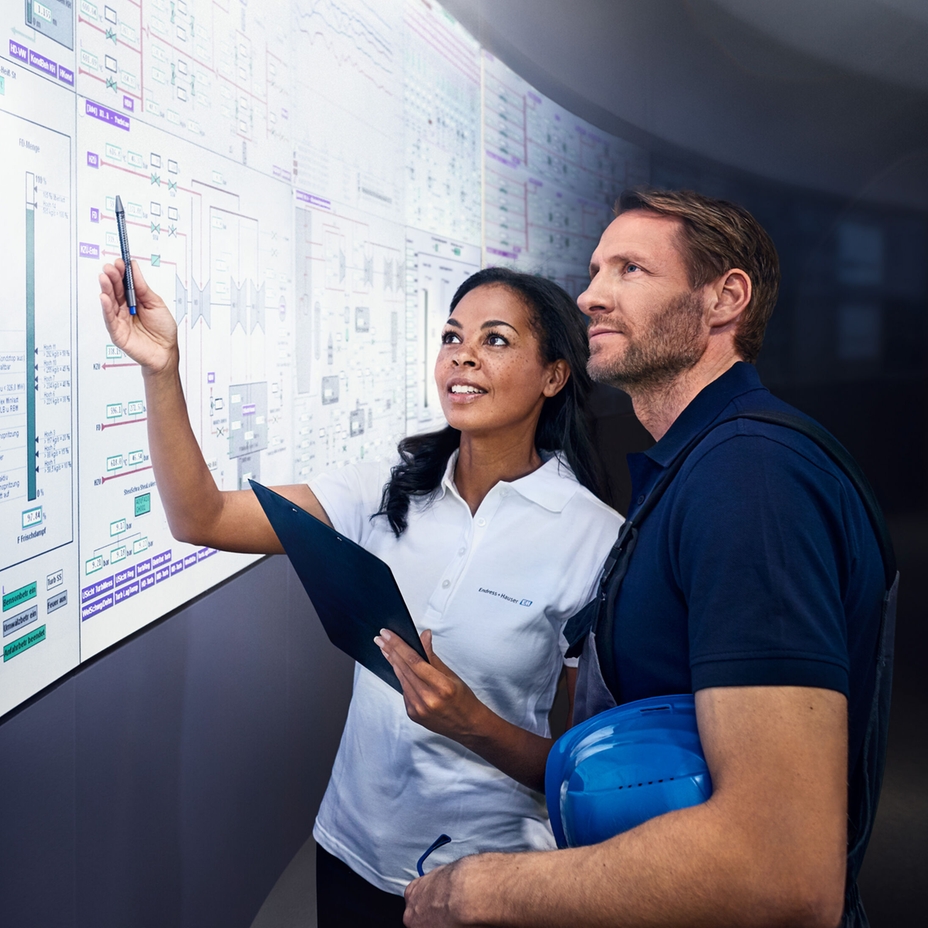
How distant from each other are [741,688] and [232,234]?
1.57 m

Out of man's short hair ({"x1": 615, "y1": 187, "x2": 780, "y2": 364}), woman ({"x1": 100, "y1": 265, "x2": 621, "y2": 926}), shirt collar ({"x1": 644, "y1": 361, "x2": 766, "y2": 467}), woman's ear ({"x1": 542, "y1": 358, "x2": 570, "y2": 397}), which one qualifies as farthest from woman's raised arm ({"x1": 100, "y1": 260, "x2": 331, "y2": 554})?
man's short hair ({"x1": 615, "y1": 187, "x2": 780, "y2": 364})

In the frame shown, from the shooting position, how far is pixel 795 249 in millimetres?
2711

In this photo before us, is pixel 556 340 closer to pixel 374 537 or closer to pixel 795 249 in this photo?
pixel 374 537

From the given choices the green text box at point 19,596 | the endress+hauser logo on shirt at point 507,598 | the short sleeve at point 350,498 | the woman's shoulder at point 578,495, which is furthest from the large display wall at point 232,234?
the woman's shoulder at point 578,495

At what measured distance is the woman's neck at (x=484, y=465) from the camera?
1.58 m

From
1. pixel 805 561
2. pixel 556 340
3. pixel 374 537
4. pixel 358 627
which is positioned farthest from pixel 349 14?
pixel 805 561

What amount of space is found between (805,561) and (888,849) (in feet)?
7.29

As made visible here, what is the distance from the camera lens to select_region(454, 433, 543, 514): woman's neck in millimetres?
1577

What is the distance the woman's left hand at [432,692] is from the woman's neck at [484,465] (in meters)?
0.42

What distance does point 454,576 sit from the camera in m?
1.42

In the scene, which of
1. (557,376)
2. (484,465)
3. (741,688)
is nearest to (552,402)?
(557,376)

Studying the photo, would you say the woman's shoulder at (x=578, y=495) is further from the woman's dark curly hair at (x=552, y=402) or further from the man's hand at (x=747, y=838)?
the man's hand at (x=747, y=838)

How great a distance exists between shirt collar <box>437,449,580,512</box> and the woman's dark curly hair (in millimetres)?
Result: 38

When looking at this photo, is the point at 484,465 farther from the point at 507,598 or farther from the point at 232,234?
the point at 232,234
